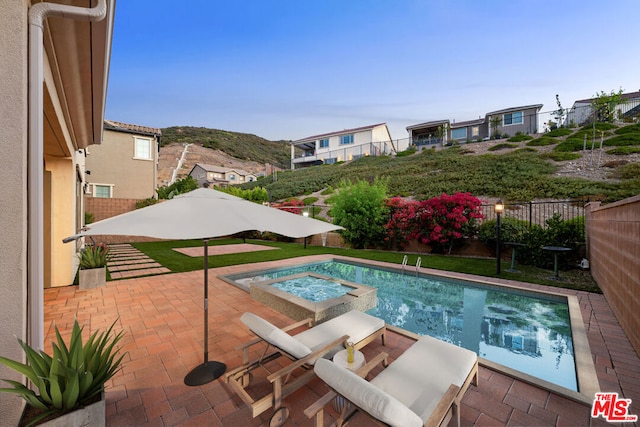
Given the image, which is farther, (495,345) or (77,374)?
(495,345)

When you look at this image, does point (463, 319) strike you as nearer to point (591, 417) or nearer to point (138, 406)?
point (591, 417)

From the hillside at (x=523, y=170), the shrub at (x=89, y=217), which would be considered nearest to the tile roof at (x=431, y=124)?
the hillside at (x=523, y=170)

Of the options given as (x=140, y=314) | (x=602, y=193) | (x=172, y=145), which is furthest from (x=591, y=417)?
(x=172, y=145)

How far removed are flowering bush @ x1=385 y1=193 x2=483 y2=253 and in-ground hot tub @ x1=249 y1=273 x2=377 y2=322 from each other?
591cm

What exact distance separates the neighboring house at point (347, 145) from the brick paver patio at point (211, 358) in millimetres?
35345

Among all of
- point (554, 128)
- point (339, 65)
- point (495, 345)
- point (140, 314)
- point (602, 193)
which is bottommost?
point (495, 345)

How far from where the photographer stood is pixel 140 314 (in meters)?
4.89

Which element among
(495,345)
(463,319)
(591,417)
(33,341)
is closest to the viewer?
(33,341)

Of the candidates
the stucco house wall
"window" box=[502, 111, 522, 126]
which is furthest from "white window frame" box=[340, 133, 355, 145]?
the stucco house wall

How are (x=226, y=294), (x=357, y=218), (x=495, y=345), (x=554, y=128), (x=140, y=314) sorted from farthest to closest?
1. (x=554, y=128)
2. (x=357, y=218)
3. (x=226, y=294)
4. (x=140, y=314)
5. (x=495, y=345)

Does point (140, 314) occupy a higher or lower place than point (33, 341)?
lower

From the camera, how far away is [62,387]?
73.5 inches

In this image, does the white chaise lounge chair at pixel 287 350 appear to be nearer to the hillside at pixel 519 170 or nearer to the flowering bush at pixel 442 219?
the flowering bush at pixel 442 219

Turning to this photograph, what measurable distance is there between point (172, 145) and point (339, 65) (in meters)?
54.6
